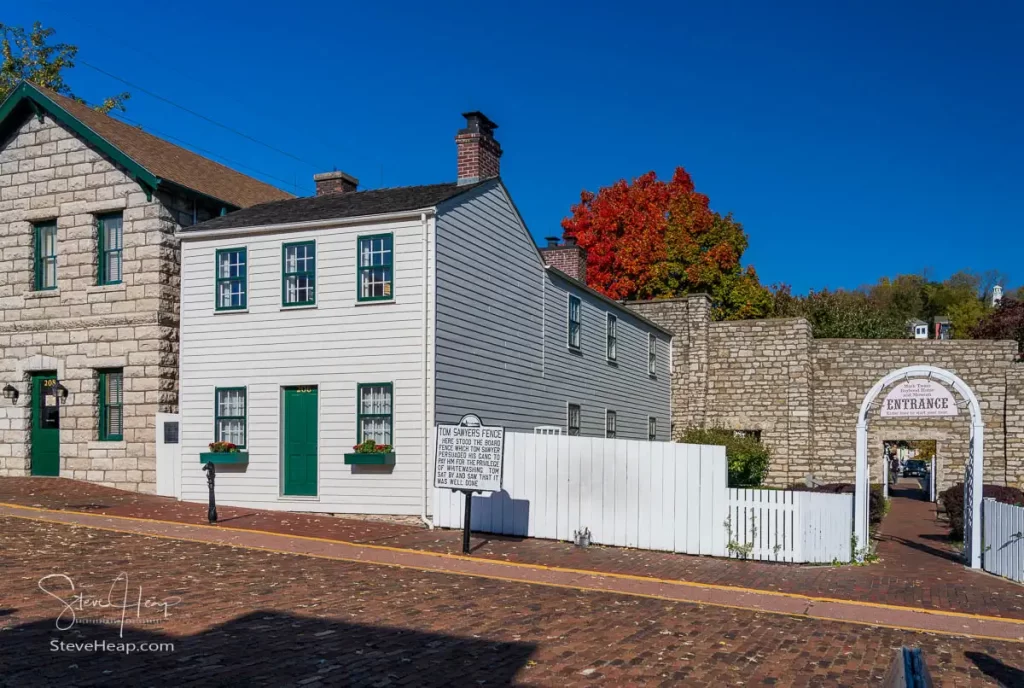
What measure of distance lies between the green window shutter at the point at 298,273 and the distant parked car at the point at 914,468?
47.6m

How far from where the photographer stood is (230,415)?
61.4ft

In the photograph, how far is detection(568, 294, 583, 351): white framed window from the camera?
994 inches

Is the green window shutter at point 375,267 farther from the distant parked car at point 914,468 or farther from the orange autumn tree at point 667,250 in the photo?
the distant parked car at point 914,468

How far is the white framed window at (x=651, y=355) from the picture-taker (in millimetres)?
31972

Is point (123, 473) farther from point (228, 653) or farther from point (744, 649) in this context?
point (744, 649)

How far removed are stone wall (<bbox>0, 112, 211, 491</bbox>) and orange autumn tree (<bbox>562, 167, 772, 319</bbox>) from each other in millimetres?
25663

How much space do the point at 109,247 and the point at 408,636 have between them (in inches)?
595

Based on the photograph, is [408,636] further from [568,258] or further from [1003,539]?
[568,258]

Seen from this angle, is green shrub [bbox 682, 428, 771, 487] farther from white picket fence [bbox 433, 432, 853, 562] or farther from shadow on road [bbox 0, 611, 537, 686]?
shadow on road [bbox 0, 611, 537, 686]

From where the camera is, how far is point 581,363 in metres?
25.9

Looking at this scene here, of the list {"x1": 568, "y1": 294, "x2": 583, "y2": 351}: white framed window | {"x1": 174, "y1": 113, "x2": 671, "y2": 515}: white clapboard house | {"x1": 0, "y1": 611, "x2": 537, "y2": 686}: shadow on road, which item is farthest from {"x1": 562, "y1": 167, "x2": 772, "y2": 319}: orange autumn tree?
{"x1": 0, "y1": 611, "x2": 537, "y2": 686}: shadow on road

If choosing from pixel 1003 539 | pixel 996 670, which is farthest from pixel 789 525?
pixel 996 670

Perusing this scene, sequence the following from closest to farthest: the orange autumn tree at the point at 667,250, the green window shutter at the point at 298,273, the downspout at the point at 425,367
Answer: the downspout at the point at 425,367, the green window shutter at the point at 298,273, the orange autumn tree at the point at 667,250

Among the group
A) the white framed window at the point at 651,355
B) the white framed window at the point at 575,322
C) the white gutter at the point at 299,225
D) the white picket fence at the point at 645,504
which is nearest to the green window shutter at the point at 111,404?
the white gutter at the point at 299,225
